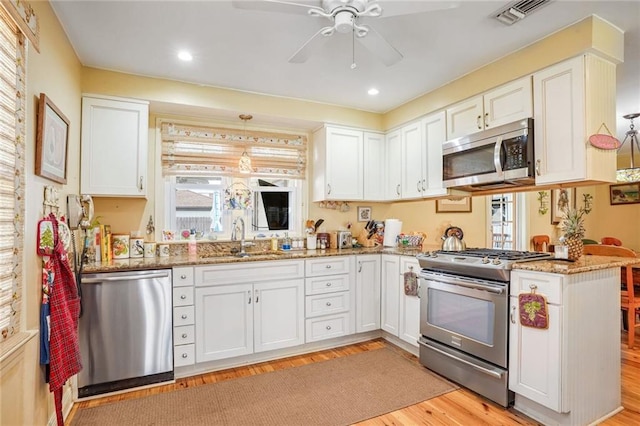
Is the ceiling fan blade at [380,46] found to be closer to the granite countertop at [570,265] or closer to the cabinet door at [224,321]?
the granite countertop at [570,265]

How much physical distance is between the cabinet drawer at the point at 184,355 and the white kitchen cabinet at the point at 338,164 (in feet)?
6.35

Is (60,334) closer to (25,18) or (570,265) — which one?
(25,18)

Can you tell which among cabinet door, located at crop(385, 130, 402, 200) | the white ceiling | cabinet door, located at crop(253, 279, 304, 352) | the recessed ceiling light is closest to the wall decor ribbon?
the white ceiling

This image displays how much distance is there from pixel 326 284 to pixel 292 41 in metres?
2.12

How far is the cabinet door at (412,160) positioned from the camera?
3514 millimetres

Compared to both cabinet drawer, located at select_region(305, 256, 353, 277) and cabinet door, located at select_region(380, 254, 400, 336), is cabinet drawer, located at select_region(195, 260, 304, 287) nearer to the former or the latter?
cabinet drawer, located at select_region(305, 256, 353, 277)

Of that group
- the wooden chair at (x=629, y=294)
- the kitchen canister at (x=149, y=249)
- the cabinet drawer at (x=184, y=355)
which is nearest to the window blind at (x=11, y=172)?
the cabinet drawer at (x=184, y=355)

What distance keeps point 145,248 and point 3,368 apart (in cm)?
174

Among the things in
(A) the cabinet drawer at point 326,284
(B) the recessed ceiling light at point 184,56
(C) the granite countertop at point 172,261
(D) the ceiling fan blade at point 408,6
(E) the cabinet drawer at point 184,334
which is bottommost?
(E) the cabinet drawer at point 184,334

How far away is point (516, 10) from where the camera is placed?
6.74 ft

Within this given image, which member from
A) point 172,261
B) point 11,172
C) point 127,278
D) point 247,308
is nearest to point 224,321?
point 247,308

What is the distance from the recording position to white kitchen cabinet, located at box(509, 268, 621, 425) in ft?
6.51

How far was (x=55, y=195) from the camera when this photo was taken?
2084mm

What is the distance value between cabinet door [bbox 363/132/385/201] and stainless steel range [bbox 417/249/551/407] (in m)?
1.22
